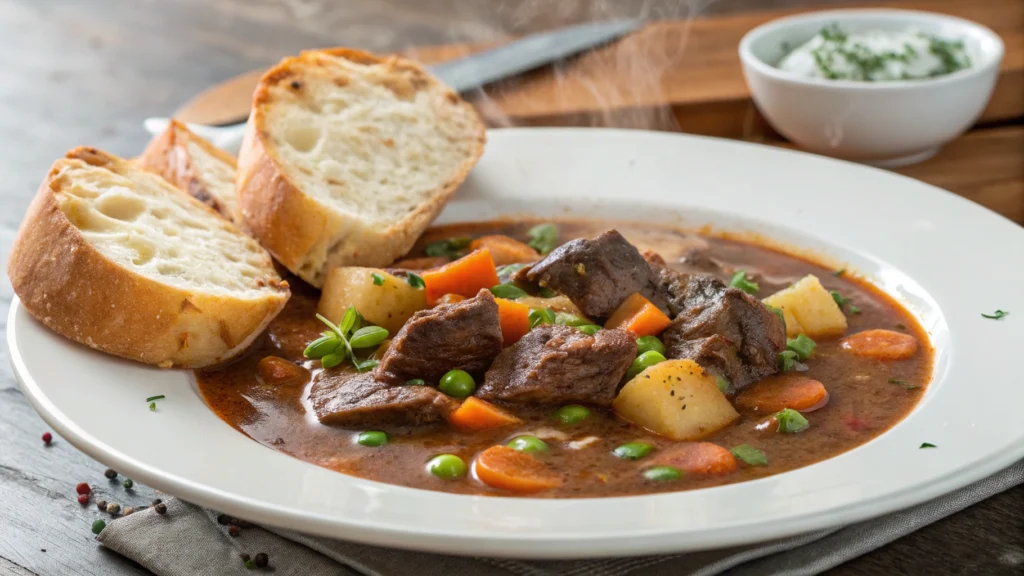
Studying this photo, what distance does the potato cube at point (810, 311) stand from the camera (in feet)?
13.8

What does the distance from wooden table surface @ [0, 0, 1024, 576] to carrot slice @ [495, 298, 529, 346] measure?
137cm

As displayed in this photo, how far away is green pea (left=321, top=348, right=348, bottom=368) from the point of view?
391cm

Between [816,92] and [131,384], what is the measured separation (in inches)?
146

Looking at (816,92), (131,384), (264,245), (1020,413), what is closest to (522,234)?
(264,245)

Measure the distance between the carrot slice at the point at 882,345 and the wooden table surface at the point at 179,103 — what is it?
0.79m

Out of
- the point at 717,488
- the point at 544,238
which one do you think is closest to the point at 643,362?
the point at 717,488

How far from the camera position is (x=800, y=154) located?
5.38 m

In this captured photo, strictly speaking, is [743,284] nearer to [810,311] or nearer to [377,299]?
[810,311]

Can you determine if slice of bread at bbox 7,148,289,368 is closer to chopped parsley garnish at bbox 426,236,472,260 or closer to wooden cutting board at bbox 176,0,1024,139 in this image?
chopped parsley garnish at bbox 426,236,472,260

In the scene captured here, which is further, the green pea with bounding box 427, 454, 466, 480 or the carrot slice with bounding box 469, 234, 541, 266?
the carrot slice with bounding box 469, 234, 541, 266

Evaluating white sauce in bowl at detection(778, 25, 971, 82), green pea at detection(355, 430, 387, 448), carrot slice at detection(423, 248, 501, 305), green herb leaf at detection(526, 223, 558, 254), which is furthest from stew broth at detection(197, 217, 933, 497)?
white sauce in bowl at detection(778, 25, 971, 82)

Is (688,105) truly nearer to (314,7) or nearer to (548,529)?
(548,529)

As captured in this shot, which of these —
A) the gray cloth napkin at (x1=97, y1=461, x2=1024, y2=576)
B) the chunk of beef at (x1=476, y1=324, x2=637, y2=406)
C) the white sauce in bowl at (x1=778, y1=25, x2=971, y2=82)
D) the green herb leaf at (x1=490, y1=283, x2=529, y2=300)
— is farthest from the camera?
the white sauce in bowl at (x1=778, y1=25, x2=971, y2=82)

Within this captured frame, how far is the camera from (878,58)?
576 cm
